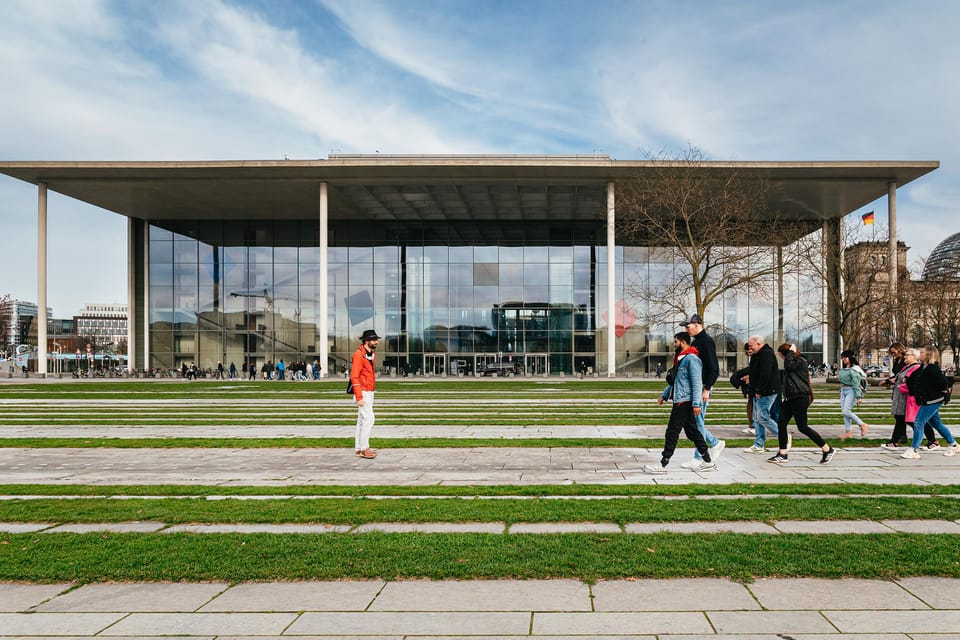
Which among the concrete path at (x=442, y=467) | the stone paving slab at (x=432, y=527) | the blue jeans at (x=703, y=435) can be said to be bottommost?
the concrete path at (x=442, y=467)

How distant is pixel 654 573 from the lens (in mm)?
4738

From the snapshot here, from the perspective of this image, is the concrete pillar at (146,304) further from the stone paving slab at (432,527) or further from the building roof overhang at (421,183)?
the stone paving slab at (432,527)

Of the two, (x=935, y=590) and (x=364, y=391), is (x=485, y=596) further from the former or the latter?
(x=364, y=391)

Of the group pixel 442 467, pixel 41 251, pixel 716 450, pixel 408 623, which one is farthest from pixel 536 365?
pixel 408 623

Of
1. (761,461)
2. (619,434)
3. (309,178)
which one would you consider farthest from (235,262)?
(761,461)

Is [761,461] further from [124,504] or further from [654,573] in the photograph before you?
[124,504]

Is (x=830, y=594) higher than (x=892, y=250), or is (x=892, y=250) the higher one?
(x=892, y=250)

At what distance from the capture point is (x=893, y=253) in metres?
37.9

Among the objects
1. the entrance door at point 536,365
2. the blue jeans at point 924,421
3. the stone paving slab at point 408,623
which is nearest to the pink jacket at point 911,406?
the blue jeans at point 924,421

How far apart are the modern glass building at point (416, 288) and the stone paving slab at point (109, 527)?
43201 mm

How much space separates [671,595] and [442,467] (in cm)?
544

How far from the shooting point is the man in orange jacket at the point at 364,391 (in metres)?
10.4

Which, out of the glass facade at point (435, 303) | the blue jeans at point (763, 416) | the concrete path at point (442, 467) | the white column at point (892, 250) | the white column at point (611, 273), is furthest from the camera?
the glass facade at point (435, 303)

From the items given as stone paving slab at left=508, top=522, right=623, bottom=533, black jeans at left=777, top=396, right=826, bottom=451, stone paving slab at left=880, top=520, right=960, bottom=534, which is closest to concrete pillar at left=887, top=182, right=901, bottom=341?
black jeans at left=777, top=396, right=826, bottom=451
